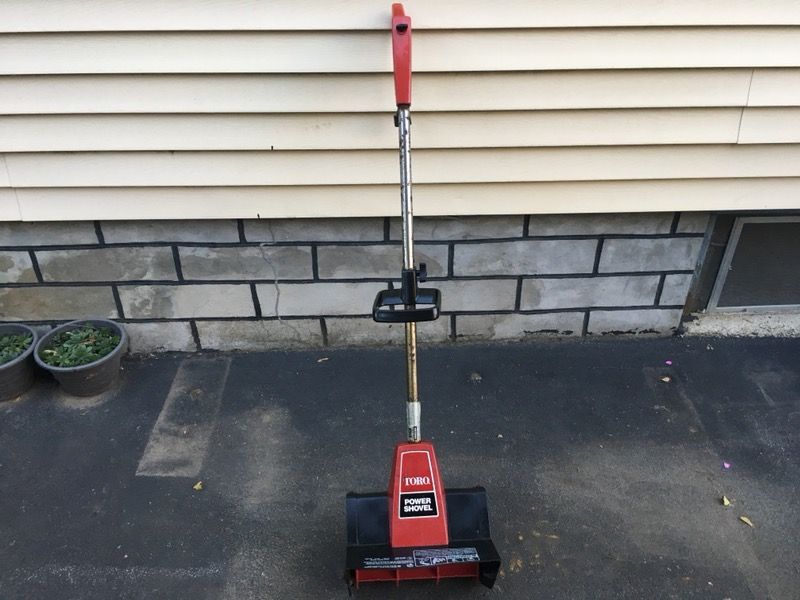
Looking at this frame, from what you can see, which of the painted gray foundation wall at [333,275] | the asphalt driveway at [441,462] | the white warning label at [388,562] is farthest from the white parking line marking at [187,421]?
the white warning label at [388,562]

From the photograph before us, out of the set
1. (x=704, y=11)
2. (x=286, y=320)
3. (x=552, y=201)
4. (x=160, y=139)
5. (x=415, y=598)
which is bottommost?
(x=415, y=598)

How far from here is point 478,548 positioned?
72.2 inches

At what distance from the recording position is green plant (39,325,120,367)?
2.73 meters

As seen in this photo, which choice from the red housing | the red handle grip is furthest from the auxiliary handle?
the red housing

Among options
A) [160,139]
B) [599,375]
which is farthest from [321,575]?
[160,139]

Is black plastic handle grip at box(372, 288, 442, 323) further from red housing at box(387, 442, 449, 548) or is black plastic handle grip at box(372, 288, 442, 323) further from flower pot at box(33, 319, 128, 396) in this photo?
flower pot at box(33, 319, 128, 396)

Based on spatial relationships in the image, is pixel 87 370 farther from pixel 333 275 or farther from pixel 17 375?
pixel 333 275

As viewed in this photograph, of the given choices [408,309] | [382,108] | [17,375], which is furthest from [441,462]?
[17,375]

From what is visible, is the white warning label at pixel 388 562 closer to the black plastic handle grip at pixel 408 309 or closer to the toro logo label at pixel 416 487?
the toro logo label at pixel 416 487

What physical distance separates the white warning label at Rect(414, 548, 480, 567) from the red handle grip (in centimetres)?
142

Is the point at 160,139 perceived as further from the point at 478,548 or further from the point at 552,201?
the point at 478,548

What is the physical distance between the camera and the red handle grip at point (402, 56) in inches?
74.8

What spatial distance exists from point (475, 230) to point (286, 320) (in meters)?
1.07

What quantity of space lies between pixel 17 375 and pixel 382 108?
2071mm
